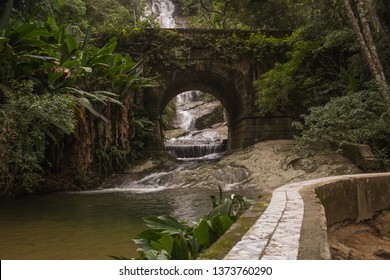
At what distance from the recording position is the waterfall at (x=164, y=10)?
3303 centimetres

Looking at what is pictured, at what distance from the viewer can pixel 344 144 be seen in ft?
31.4

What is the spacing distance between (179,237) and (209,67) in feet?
42.2

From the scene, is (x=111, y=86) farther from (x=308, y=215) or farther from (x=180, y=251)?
(x=180, y=251)

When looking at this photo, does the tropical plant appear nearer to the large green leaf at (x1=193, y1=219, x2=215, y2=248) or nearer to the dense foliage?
the large green leaf at (x1=193, y1=219, x2=215, y2=248)

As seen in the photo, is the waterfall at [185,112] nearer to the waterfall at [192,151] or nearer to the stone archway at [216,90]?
the stone archway at [216,90]

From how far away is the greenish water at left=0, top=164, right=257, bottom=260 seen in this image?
387 centimetres

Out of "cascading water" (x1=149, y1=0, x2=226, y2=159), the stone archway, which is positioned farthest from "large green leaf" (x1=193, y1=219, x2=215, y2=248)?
"cascading water" (x1=149, y1=0, x2=226, y2=159)

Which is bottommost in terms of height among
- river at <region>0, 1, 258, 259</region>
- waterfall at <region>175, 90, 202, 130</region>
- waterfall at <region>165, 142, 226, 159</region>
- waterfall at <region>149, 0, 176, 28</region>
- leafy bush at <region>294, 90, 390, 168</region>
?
river at <region>0, 1, 258, 259</region>

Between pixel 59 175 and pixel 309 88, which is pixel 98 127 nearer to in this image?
pixel 59 175

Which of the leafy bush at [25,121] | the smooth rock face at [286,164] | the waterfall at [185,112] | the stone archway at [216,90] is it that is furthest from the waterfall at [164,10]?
the leafy bush at [25,121]

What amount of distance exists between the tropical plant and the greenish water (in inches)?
36.5

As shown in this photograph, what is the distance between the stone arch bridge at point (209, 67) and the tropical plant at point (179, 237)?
1103 cm

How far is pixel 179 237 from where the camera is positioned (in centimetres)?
237

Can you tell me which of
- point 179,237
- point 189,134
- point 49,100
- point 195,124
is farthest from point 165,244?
point 195,124
